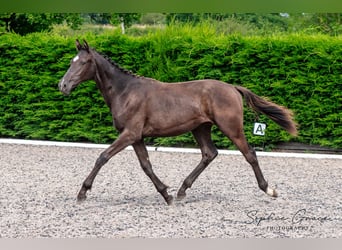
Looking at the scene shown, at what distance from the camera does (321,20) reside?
50.3ft

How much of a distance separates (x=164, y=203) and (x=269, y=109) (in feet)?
4.85

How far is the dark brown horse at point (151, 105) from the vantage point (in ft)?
17.6

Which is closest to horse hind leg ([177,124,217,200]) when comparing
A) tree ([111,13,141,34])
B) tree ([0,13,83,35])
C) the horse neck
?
the horse neck

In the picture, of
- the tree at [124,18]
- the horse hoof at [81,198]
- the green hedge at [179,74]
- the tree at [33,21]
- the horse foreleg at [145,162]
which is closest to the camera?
the horse foreleg at [145,162]

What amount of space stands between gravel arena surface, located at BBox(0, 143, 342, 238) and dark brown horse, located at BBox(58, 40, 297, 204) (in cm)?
43

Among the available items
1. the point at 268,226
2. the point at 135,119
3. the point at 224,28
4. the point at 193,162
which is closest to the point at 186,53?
the point at 193,162

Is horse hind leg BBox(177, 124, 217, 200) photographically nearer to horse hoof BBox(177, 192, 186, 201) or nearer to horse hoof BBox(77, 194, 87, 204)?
horse hoof BBox(177, 192, 186, 201)

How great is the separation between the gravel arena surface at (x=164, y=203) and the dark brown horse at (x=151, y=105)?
43 cm

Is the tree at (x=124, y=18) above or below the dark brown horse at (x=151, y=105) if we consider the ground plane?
below

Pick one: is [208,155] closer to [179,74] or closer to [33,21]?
[179,74]

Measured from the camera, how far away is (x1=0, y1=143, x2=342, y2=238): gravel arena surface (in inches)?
183

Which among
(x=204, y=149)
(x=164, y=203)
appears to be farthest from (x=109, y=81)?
(x=164, y=203)

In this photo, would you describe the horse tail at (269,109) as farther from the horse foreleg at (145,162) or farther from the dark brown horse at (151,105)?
the horse foreleg at (145,162)

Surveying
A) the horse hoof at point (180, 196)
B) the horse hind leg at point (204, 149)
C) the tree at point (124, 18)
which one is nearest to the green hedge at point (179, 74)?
the tree at point (124, 18)
